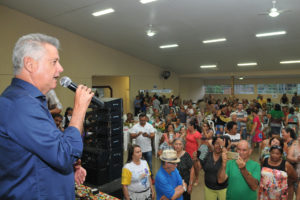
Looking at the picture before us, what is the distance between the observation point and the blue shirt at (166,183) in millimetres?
2482

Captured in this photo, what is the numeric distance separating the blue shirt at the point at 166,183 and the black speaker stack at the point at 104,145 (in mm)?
1724

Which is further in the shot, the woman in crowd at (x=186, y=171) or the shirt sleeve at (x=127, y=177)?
the woman in crowd at (x=186, y=171)

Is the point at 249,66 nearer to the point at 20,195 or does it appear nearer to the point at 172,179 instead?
the point at 172,179

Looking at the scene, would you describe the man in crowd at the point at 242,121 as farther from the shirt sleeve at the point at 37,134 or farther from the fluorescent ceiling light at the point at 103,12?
the shirt sleeve at the point at 37,134

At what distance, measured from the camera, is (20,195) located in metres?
0.78

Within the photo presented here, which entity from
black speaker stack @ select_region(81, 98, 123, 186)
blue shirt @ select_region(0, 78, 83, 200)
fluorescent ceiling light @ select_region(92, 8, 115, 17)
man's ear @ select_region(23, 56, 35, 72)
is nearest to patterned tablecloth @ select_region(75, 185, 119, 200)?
blue shirt @ select_region(0, 78, 83, 200)

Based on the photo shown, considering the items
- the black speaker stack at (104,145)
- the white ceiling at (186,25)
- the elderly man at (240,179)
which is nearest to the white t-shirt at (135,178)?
the elderly man at (240,179)

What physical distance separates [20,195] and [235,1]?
629cm

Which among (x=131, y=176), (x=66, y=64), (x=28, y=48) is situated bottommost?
(x=131, y=176)

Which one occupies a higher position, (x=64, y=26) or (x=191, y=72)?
(x=64, y=26)

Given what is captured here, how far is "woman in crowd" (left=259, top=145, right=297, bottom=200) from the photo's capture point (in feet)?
8.51

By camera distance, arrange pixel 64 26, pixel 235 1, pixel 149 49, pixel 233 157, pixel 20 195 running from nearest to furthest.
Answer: pixel 20 195 → pixel 233 157 → pixel 235 1 → pixel 64 26 → pixel 149 49

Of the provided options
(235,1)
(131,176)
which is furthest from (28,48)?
(235,1)

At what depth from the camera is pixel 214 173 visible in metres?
3.02
